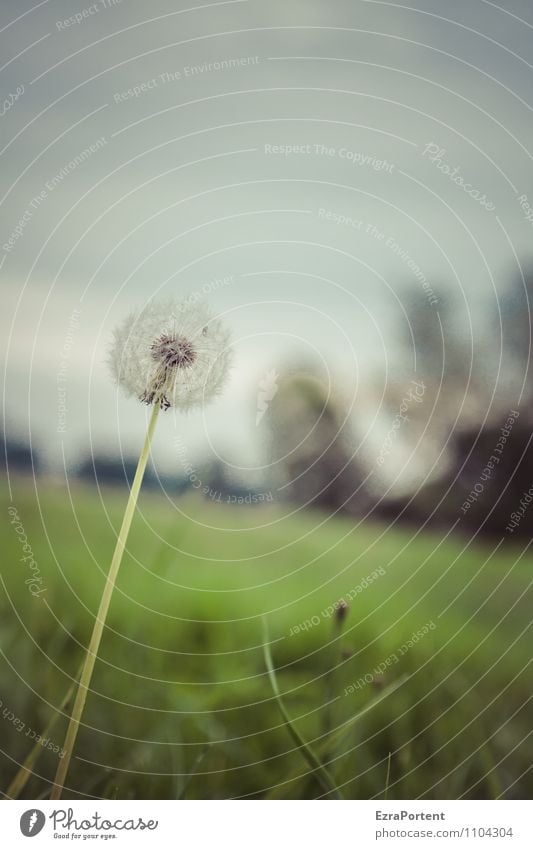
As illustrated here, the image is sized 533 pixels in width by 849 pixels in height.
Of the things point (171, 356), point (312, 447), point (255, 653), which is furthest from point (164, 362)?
point (255, 653)

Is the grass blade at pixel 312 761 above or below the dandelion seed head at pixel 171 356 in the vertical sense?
below

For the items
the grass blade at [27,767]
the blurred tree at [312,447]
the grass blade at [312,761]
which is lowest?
the grass blade at [27,767]

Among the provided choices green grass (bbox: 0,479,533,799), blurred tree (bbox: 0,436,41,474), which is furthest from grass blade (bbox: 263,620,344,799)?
blurred tree (bbox: 0,436,41,474)

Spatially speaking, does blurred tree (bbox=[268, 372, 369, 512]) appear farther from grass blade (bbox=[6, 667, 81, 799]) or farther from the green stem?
grass blade (bbox=[6, 667, 81, 799])

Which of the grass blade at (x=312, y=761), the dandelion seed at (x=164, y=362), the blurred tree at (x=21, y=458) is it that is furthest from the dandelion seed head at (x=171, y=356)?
the grass blade at (x=312, y=761)

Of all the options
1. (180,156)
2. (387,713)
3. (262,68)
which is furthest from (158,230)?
(387,713)

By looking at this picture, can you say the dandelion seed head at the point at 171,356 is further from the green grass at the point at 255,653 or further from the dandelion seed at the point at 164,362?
the green grass at the point at 255,653
